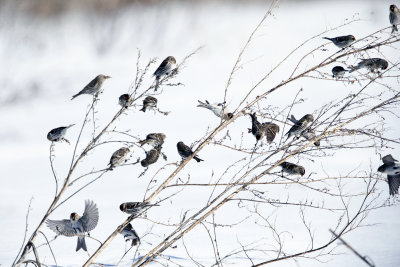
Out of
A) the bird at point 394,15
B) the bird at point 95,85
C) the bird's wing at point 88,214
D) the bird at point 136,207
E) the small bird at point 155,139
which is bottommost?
the bird at point 136,207

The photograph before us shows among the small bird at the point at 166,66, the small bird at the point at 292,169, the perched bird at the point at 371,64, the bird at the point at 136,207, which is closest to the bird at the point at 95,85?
the small bird at the point at 166,66

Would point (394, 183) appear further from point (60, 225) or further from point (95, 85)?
point (95, 85)

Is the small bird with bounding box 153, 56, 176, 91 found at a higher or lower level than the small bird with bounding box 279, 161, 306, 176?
higher

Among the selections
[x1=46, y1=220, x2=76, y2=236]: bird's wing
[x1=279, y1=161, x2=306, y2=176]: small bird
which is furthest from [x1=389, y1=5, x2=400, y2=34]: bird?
[x1=46, y1=220, x2=76, y2=236]: bird's wing

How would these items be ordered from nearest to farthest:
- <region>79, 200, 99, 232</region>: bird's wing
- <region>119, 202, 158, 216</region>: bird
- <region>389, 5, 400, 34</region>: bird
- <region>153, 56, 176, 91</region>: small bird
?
<region>119, 202, 158, 216</region>: bird → <region>79, 200, 99, 232</region>: bird's wing → <region>153, 56, 176, 91</region>: small bird → <region>389, 5, 400, 34</region>: bird

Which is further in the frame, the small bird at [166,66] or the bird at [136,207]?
the small bird at [166,66]

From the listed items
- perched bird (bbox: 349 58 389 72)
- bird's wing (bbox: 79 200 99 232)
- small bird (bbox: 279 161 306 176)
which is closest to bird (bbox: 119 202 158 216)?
bird's wing (bbox: 79 200 99 232)

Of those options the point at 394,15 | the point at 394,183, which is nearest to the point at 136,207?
the point at 394,183

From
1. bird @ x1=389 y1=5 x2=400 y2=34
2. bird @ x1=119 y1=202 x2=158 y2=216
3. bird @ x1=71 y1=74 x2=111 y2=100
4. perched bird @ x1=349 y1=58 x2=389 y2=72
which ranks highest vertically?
bird @ x1=389 y1=5 x2=400 y2=34

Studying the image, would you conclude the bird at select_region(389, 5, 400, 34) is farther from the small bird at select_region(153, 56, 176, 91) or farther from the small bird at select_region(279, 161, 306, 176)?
the small bird at select_region(279, 161, 306, 176)

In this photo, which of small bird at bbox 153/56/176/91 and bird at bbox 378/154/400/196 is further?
small bird at bbox 153/56/176/91

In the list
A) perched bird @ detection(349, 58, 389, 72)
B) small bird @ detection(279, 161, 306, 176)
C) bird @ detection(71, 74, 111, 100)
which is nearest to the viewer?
perched bird @ detection(349, 58, 389, 72)

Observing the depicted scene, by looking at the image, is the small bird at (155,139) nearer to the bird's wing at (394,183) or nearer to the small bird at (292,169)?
the small bird at (292,169)

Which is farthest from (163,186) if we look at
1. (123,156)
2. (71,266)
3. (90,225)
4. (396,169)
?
(71,266)
